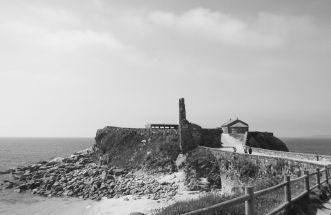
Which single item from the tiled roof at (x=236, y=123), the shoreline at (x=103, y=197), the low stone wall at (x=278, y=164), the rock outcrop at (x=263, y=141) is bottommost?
the shoreline at (x=103, y=197)

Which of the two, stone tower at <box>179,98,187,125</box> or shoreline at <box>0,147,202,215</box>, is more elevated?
stone tower at <box>179,98,187,125</box>

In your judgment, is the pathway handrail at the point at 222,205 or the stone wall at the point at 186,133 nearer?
the pathway handrail at the point at 222,205

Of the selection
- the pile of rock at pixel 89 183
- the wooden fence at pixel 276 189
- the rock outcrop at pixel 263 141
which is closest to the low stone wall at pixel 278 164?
the wooden fence at pixel 276 189

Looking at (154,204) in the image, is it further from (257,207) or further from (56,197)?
(257,207)

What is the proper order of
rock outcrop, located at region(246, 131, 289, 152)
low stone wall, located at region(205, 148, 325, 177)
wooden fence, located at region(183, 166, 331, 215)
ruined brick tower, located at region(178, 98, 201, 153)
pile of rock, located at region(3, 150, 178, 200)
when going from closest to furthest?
wooden fence, located at region(183, 166, 331, 215)
low stone wall, located at region(205, 148, 325, 177)
pile of rock, located at region(3, 150, 178, 200)
ruined brick tower, located at region(178, 98, 201, 153)
rock outcrop, located at region(246, 131, 289, 152)

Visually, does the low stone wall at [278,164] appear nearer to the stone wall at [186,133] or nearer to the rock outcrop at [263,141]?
the stone wall at [186,133]

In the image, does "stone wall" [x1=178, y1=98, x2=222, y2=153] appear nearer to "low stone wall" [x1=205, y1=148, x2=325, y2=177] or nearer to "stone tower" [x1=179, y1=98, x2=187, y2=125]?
"stone tower" [x1=179, y1=98, x2=187, y2=125]

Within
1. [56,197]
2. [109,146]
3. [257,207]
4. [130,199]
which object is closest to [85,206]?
[130,199]

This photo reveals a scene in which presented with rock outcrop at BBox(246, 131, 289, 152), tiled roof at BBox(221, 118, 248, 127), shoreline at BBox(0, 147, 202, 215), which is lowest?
shoreline at BBox(0, 147, 202, 215)

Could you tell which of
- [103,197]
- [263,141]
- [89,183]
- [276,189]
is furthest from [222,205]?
[263,141]

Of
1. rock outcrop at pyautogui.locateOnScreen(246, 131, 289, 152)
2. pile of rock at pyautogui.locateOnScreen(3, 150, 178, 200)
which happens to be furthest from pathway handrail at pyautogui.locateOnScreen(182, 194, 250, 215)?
rock outcrop at pyautogui.locateOnScreen(246, 131, 289, 152)

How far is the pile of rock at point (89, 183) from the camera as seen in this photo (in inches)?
1464

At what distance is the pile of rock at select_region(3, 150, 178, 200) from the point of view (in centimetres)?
3719

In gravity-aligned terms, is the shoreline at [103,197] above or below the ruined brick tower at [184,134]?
below
